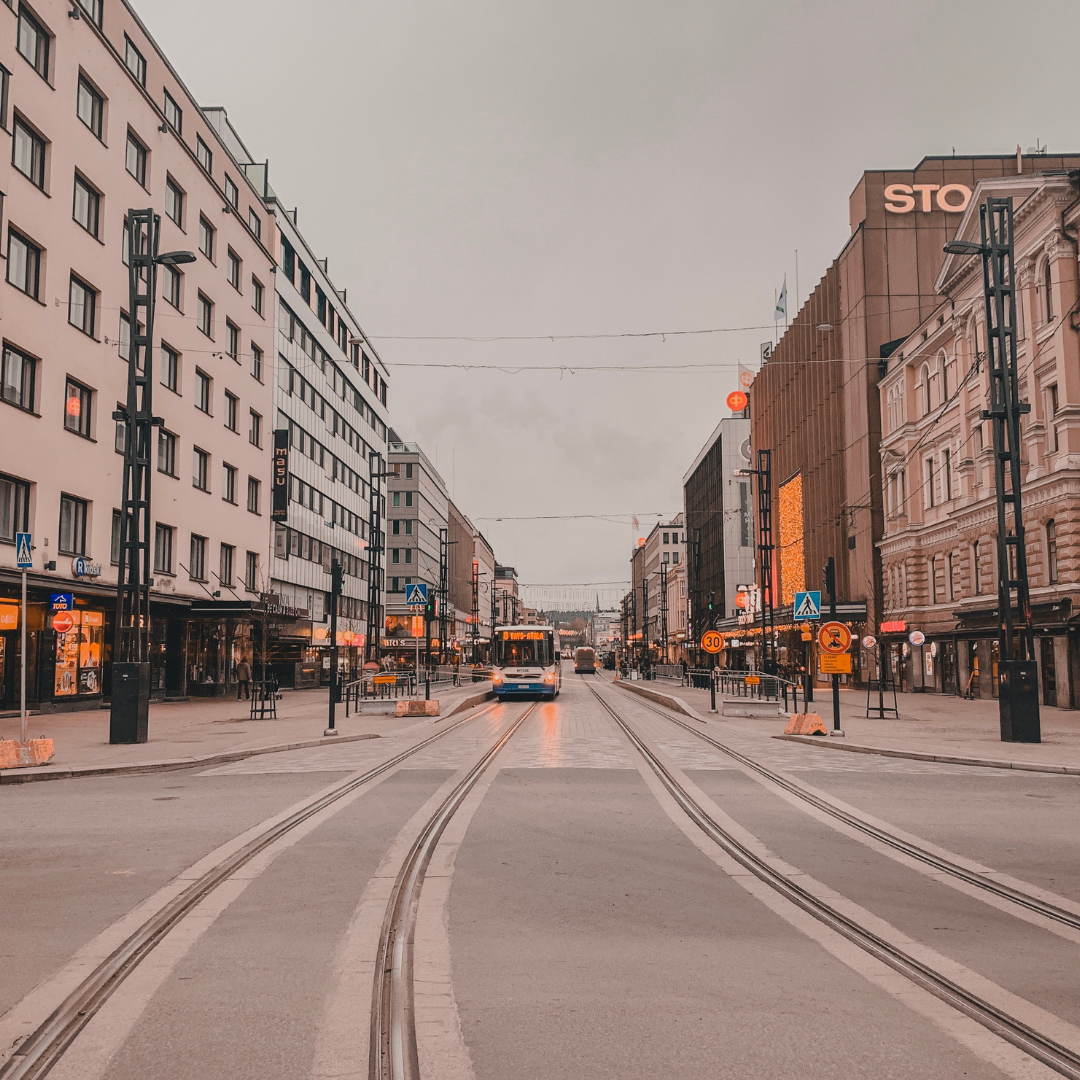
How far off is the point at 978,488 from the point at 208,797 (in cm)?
3483

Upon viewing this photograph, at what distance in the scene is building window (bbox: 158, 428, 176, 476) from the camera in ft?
128

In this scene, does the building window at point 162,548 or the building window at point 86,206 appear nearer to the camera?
the building window at point 86,206

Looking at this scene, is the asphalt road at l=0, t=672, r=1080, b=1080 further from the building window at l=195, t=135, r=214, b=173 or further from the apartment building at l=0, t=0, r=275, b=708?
the building window at l=195, t=135, r=214, b=173

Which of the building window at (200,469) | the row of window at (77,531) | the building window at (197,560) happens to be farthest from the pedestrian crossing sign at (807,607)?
the building window at (200,469)

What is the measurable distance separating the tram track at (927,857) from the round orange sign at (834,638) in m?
6.07

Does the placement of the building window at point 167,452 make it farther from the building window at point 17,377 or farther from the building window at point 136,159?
the building window at point 17,377

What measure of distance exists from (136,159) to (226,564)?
17.1 metres

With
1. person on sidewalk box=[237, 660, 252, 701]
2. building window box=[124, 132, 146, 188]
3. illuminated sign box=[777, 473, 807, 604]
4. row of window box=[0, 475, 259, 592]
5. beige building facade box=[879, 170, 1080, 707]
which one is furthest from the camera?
illuminated sign box=[777, 473, 807, 604]

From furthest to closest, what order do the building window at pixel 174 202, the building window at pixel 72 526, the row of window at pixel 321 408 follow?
1. the row of window at pixel 321 408
2. the building window at pixel 174 202
3. the building window at pixel 72 526

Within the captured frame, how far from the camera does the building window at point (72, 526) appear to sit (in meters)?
31.1

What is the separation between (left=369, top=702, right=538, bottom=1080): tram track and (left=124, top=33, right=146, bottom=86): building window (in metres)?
35.9

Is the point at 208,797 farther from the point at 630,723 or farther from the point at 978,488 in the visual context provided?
the point at 978,488

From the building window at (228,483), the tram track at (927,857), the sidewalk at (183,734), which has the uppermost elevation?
the building window at (228,483)

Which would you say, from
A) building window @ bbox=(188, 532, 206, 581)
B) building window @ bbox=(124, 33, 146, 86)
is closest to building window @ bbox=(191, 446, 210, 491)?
building window @ bbox=(188, 532, 206, 581)
